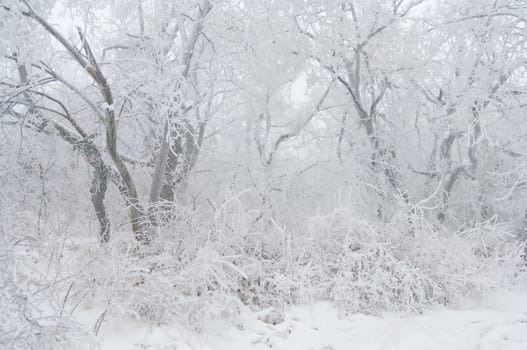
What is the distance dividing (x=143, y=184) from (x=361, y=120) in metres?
4.68

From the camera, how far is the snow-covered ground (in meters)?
4.32

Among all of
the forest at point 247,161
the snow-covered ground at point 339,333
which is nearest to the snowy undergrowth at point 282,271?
the forest at point 247,161

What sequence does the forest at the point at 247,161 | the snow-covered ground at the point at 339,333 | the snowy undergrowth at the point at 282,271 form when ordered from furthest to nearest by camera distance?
the forest at the point at 247,161 → the snowy undergrowth at the point at 282,271 → the snow-covered ground at the point at 339,333

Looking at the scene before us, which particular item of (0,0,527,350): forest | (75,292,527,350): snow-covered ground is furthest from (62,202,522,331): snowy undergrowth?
(75,292,527,350): snow-covered ground

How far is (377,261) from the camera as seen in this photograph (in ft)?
18.5

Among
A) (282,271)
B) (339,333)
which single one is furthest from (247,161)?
(339,333)

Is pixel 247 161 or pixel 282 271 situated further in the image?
pixel 247 161

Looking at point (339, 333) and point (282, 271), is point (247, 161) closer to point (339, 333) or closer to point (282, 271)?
point (282, 271)

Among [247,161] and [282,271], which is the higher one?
[247,161]

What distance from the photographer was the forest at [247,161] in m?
5.03

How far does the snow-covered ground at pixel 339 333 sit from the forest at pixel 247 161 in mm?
108

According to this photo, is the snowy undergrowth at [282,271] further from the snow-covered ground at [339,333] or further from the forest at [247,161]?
the snow-covered ground at [339,333]

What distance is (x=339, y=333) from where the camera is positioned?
187 inches

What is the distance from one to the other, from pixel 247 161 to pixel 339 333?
5423 millimetres
